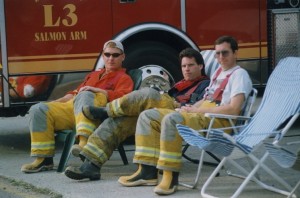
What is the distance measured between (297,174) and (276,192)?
0.71 meters

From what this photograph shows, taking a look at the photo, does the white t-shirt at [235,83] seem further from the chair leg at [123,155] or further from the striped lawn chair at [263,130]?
the chair leg at [123,155]

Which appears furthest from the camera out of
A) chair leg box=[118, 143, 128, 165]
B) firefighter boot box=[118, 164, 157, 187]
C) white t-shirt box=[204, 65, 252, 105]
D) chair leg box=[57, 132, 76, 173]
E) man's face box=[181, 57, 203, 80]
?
chair leg box=[118, 143, 128, 165]

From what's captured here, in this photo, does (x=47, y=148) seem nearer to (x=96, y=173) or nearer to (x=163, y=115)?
(x=96, y=173)

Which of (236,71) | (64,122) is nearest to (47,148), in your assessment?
(64,122)

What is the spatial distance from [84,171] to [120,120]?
523mm

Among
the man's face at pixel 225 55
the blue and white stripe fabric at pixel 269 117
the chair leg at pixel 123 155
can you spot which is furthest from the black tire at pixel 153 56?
the blue and white stripe fabric at pixel 269 117

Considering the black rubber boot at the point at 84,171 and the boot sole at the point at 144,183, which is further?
the black rubber boot at the point at 84,171

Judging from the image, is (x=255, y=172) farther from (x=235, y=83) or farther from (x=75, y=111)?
(x=75, y=111)

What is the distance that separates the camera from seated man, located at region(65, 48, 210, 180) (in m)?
6.79

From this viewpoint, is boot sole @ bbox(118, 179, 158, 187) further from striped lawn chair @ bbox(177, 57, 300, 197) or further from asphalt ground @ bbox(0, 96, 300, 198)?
striped lawn chair @ bbox(177, 57, 300, 197)

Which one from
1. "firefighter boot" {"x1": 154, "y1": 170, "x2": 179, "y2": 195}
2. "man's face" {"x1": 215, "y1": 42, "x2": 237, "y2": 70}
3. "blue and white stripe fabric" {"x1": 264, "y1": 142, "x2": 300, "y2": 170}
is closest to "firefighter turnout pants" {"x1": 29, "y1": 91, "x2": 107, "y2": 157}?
"firefighter boot" {"x1": 154, "y1": 170, "x2": 179, "y2": 195}

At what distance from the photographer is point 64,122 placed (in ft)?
24.3

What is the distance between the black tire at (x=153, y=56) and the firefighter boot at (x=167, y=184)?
2.79 meters

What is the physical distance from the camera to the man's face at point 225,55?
6629 millimetres
